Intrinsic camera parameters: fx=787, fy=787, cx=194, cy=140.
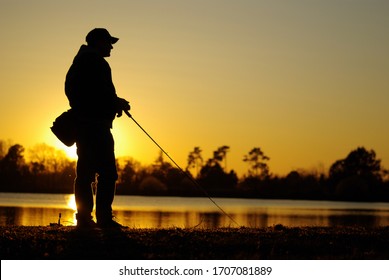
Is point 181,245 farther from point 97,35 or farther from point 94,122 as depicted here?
point 97,35

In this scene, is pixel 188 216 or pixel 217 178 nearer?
pixel 188 216

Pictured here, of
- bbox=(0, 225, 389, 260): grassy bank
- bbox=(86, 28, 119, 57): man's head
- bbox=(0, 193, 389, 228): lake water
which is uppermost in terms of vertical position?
bbox=(86, 28, 119, 57): man's head

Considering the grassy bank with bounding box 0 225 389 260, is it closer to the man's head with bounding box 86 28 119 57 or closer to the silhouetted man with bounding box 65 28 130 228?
the silhouetted man with bounding box 65 28 130 228

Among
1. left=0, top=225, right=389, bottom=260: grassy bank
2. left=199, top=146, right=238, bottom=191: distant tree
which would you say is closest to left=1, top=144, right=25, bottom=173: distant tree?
left=199, top=146, right=238, bottom=191: distant tree

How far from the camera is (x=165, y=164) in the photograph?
486 ft

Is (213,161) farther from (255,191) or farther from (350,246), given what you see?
(350,246)

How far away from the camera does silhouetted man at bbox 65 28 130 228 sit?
469 inches

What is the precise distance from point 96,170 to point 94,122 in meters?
0.74

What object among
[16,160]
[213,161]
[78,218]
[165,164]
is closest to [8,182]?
[16,160]

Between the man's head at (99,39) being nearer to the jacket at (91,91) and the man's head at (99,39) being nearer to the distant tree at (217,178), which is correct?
the jacket at (91,91)

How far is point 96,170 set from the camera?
12.1m

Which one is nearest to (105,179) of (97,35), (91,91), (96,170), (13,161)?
(96,170)

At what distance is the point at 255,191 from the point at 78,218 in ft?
431
